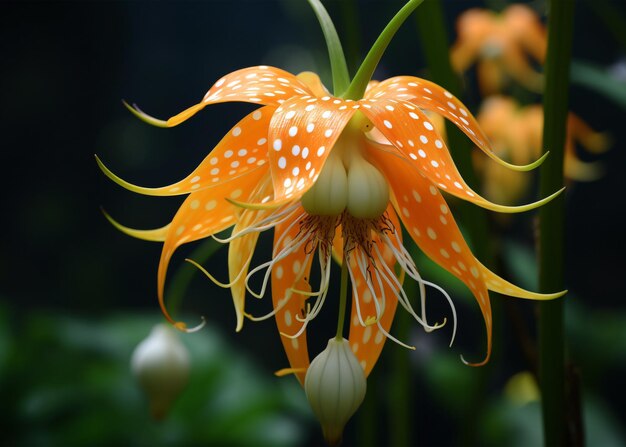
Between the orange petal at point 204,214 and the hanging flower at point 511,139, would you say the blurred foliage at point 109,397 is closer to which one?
the hanging flower at point 511,139

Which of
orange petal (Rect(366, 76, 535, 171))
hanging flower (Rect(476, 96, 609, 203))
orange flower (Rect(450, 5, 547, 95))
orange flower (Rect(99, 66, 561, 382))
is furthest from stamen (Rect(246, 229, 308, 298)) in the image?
orange flower (Rect(450, 5, 547, 95))

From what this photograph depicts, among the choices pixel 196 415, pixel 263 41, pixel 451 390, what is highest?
pixel 263 41

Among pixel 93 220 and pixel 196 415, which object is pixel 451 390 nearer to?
pixel 196 415

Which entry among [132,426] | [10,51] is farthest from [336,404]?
[10,51]

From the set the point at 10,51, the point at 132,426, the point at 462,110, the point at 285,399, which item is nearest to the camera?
the point at 462,110

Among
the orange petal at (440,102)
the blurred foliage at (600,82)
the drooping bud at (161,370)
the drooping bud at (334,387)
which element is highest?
the blurred foliage at (600,82)

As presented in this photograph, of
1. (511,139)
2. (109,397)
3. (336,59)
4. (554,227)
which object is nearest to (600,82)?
(554,227)

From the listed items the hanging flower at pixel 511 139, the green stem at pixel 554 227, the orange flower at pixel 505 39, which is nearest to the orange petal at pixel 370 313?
the green stem at pixel 554 227

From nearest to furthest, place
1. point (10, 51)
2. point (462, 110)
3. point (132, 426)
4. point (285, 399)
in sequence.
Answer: point (462, 110)
point (132, 426)
point (285, 399)
point (10, 51)
